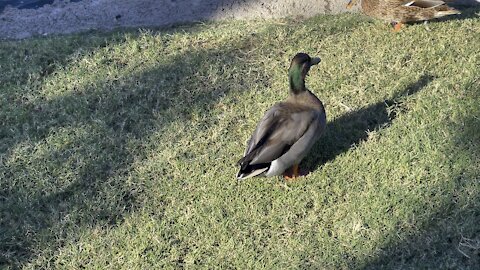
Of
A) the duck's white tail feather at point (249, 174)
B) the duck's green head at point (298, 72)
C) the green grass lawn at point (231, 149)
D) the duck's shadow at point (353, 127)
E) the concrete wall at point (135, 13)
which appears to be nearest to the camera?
the green grass lawn at point (231, 149)

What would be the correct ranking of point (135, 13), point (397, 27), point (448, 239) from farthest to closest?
point (135, 13) < point (397, 27) < point (448, 239)

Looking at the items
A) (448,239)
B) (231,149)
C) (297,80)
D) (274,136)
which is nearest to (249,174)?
(274,136)

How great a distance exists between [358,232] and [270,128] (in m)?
0.77

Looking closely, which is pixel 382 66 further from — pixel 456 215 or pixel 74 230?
pixel 74 230

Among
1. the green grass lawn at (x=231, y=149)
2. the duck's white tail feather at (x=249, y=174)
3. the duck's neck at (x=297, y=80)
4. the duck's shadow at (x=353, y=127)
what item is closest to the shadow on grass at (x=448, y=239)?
→ the green grass lawn at (x=231, y=149)

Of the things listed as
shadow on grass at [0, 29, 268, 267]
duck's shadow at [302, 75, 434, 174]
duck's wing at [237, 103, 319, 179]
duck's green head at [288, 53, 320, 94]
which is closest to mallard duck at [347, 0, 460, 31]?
duck's shadow at [302, 75, 434, 174]

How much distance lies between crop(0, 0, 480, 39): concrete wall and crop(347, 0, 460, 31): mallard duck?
1.69ft

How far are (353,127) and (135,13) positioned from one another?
7.76 feet

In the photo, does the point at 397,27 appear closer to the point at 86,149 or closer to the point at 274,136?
the point at 274,136

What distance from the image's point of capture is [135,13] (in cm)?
571

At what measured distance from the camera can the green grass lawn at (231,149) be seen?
362cm

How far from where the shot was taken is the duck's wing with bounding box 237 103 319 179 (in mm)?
3738

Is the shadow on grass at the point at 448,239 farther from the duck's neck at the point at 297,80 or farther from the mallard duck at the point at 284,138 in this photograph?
the duck's neck at the point at 297,80

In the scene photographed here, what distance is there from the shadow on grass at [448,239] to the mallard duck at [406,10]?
1.61m
